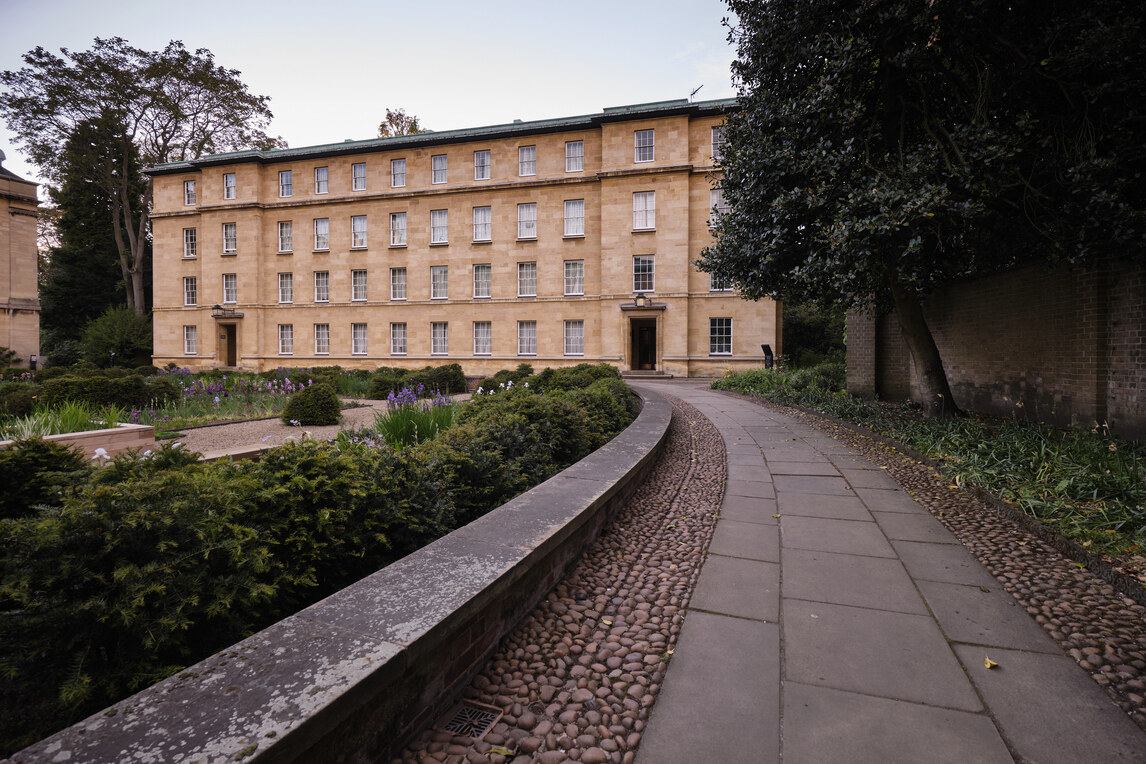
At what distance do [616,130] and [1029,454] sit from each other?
69.0 ft

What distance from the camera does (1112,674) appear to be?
84.0 inches

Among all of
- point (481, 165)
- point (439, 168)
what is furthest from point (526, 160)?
point (439, 168)

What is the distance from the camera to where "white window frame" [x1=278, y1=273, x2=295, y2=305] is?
27219 mm

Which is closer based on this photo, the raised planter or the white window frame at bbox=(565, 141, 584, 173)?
the raised planter

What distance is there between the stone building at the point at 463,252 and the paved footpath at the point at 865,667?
62.4 ft

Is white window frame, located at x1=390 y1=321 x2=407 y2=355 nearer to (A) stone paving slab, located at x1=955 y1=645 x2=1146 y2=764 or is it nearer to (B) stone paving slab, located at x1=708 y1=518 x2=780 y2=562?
(B) stone paving slab, located at x1=708 y1=518 x2=780 y2=562

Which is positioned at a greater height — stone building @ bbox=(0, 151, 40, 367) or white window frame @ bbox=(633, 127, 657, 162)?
white window frame @ bbox=(633, 127, 657, 162)

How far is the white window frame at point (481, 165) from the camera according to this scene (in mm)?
24672

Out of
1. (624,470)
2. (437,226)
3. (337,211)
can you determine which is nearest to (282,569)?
(624,470)

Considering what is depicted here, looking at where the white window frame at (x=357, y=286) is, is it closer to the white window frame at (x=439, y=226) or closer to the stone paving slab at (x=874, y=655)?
the white window frame at (x=439, y=226)

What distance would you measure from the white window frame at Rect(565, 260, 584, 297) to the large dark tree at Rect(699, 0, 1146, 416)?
15398 mm

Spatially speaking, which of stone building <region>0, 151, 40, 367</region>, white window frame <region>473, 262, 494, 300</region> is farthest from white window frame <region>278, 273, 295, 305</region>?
stone building <region>0, 151, 40, 367</region>

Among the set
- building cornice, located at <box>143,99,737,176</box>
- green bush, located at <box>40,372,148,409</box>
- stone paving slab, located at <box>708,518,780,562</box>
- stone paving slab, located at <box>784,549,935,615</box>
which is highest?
building cornice, located at <box>143,99,737,176</box>

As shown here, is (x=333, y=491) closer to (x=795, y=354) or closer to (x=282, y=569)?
(x=282, y=569)
